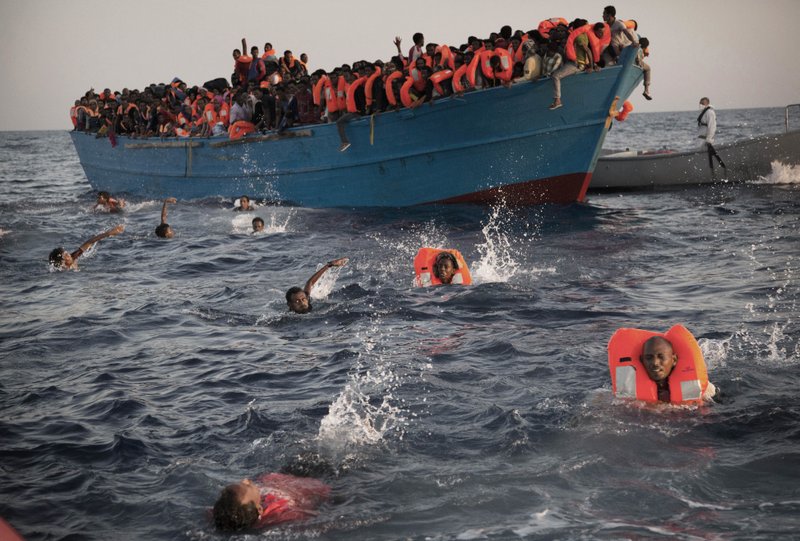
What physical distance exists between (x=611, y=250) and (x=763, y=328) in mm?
5202

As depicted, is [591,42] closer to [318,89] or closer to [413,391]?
[318,89]

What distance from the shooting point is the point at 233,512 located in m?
5.39

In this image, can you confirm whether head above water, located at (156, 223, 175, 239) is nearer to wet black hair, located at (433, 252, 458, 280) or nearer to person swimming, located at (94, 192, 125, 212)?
person swimming, located at (94, 192, 125, 212)

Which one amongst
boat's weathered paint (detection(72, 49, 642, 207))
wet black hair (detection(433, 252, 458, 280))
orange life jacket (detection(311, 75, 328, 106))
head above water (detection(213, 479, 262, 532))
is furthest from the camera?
orange life jacket (detection(311, 75, 328, 106))

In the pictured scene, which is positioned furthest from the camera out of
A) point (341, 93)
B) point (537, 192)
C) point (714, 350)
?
point (341, 93)

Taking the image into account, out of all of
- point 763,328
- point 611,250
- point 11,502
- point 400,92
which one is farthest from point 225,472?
point 400,92

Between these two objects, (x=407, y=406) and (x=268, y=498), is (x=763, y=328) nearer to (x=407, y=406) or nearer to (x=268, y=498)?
(x=407, y=406)

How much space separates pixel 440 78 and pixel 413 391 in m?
10.3

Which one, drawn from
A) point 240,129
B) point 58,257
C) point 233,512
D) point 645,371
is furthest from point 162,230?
point 233,512

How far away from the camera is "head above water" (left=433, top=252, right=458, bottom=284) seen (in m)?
11.5

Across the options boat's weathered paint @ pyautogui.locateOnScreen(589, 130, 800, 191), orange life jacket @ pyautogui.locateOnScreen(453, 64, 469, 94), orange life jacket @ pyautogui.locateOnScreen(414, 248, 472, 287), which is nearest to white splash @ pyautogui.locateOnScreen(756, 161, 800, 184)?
boat's weathered paint @ pyautogui.locateOnScreen(589, 130, 800, 191)

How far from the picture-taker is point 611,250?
14312 millimetres

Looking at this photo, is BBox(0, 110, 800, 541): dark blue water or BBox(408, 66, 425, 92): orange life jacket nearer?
BBox(0, 110, 800, 541): dark blue water

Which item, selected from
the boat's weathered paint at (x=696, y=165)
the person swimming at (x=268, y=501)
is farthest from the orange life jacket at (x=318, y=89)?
the person swimming at (x=268, y=501)
